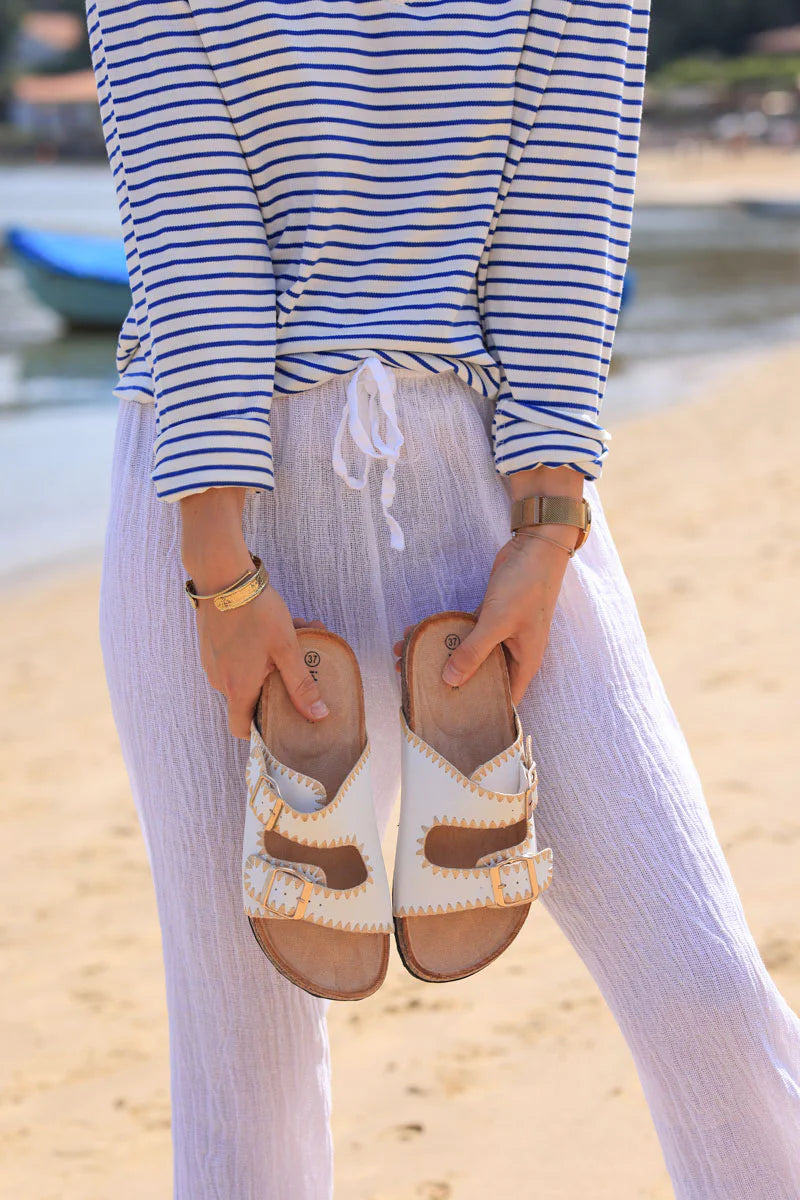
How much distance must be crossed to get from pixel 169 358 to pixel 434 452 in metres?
0.25

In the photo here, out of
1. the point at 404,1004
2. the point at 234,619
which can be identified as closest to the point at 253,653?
the point at 234,619

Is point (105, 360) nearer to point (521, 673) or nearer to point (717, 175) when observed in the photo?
point (521, 673)

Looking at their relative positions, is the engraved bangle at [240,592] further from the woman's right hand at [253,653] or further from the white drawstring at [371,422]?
the white drawstring at [371,422]

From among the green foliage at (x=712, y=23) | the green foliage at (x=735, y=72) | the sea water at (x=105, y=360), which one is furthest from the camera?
the green foliage at (x=712, y=23)

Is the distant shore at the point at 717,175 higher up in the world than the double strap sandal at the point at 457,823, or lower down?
higher up

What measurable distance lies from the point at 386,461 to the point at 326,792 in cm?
30

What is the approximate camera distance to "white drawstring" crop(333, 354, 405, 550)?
43.4 inches

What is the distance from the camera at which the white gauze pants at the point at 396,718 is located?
3.63 feet

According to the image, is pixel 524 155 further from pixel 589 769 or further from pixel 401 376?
pixel 589 769

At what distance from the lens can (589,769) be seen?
1140 millimetres

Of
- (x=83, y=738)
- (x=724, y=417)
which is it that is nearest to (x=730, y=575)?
(x=83, y=738)

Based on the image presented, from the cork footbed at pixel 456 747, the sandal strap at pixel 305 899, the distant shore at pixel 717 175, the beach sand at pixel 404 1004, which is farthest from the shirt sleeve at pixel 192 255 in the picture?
the distant shore at pixel 717 175

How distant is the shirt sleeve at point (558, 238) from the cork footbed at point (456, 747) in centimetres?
18

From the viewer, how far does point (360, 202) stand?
3.67 feet
